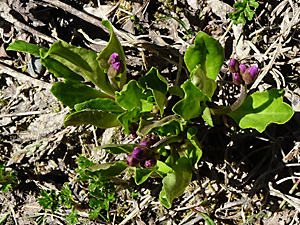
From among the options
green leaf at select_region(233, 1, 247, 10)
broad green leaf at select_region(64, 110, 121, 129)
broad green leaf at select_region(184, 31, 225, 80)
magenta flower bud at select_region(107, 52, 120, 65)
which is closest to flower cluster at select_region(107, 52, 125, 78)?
magenta flower bud at select_region(107, 52, 120, 65)

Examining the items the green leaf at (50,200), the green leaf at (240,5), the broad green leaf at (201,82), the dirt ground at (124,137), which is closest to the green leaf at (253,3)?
the green leaf at (240,5)

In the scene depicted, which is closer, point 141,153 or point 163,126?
point 141,153

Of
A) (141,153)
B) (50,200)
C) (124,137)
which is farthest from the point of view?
(50,200)

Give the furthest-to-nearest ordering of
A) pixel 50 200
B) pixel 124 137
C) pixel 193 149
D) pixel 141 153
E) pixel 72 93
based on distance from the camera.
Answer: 1. pixel 50 200
2. pixel 124 137
3. pixel 72 93
4. pixel 193 149
5. pixel 141 153

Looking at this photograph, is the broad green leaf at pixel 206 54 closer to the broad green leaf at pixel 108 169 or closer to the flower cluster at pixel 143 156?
the flower cluster at pixel 143 156

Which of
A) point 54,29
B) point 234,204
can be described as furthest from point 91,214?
point 54,29

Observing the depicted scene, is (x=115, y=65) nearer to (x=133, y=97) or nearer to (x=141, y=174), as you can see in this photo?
(x=133, y=97)

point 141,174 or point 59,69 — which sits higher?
point 59,69

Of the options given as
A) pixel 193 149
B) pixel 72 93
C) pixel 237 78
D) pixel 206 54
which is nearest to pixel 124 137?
pixel 72 93
